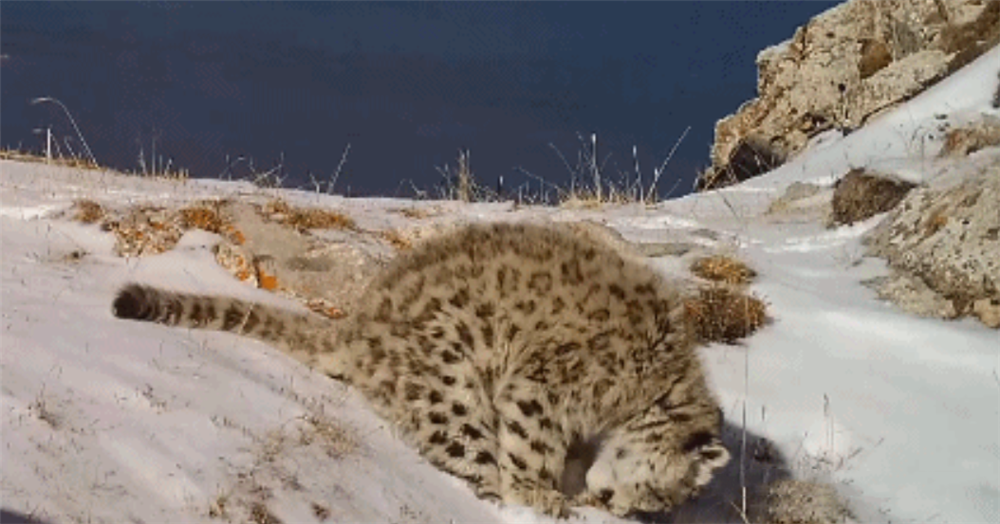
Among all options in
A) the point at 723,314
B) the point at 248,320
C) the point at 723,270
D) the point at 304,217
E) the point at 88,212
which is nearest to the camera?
the point at 248,320

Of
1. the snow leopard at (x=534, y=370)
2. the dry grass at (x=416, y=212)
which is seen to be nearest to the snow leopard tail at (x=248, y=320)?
the snow leopard at (x=534, y=370)

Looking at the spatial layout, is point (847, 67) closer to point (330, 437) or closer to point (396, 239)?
point (396, 239)

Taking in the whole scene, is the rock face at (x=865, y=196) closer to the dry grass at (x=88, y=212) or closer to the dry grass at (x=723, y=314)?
the dry grass at (x=723, y=314)

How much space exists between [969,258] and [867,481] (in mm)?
2762

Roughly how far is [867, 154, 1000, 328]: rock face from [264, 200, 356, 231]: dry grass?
3.98 m

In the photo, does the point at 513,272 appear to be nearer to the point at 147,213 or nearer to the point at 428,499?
the point at 428,499

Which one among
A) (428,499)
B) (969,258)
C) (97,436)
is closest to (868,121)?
(969,258)

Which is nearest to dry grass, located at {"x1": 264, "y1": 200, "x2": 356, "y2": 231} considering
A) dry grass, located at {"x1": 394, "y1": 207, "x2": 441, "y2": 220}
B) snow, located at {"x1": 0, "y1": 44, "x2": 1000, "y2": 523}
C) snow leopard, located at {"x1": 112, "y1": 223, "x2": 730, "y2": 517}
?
snow, located at {"x1": 0, "y1": 44, "x2": 1000, "y2": 523}

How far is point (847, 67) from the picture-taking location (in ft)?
65.4

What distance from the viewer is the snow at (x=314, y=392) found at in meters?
5.36

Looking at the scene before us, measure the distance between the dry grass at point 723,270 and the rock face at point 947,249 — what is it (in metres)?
1.02

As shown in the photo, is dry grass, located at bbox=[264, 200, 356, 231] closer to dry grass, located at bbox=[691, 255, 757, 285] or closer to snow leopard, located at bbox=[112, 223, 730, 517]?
snow leopard, located at bbox=[112, 223, 730, 517]

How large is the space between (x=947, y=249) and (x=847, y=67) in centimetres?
1013

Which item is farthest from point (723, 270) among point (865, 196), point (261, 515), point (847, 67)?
point (847, 67)
